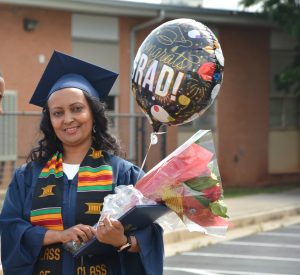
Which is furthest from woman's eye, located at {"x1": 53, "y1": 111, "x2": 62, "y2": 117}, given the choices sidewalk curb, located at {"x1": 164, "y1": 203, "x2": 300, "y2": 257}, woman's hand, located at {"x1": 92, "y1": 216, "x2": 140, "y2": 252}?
sidewalk curb, located at {"x1": 164, "y1": 203, "x2": 300, "y2": 257}

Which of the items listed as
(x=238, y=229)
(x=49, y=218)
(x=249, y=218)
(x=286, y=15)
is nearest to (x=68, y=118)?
(x=49, y=218)

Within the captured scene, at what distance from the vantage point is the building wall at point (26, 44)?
46.0 ft

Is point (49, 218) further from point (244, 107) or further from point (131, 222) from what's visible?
point (244, 107)

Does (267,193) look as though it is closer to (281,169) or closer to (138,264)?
(281,169)

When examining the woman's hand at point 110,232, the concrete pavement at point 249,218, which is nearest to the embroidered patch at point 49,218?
the woman's hand at point 110,232

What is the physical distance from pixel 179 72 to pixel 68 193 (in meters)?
0.79

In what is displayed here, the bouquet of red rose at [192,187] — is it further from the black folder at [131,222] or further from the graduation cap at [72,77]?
the graduation cap at [72,77]

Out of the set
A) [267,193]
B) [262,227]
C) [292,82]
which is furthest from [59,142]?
[292,82]

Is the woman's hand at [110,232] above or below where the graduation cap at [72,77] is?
below

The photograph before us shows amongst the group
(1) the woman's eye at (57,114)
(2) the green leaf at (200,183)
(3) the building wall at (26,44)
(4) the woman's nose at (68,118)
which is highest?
(3) the building wall at (26,44)

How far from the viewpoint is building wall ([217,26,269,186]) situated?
17719mm

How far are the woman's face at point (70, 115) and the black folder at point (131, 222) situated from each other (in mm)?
493

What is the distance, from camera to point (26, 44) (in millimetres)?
14352

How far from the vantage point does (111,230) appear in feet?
10.3
